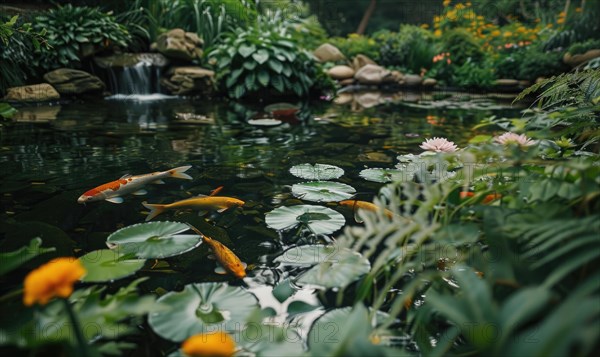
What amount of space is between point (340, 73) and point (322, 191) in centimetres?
883

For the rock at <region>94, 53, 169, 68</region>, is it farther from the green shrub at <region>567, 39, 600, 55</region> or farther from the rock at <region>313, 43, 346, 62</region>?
the green shrub at <region>567, 39, 600, 55</region>

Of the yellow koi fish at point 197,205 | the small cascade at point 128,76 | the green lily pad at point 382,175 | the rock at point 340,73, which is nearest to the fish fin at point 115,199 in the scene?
the yellow koi fish at point 197,205

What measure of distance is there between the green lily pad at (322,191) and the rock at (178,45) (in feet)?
22.1

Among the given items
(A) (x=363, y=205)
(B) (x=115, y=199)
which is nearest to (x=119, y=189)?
(B) (x=115, y=199)

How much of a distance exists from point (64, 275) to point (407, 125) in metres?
4.89

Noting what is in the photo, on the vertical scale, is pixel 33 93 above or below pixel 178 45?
below

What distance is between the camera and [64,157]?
334 cm

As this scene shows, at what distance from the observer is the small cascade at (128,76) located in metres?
8.11

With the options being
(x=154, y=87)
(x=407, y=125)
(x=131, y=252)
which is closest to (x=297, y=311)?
(x=131, y=252)

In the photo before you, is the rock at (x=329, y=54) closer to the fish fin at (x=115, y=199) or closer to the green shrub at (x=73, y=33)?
the green shrub at (x=73, y=33)

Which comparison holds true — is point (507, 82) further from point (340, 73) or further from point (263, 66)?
point (263, 66)

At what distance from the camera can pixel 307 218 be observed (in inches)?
79.7

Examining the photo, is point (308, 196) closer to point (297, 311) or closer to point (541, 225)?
point (297, 311)

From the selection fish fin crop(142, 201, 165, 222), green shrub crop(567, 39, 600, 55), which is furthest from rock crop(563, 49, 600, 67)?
fish fin crop(142, 201, 165, 222)
